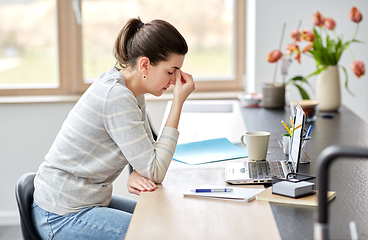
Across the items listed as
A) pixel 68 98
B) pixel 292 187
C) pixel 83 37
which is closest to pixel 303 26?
pixel 83 37

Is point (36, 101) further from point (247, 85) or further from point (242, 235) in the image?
point (242, 235)

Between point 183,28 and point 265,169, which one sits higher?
point 183,28

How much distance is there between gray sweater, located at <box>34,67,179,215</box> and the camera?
45.8 inches

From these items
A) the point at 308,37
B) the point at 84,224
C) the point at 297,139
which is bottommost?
the point at 84,224

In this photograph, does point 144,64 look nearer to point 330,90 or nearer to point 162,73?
point 162,73

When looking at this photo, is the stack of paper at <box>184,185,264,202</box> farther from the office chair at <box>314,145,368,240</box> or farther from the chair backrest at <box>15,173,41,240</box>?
the chair backrest at <box>15,173,41,240</box>

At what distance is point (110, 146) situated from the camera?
49.2 inches

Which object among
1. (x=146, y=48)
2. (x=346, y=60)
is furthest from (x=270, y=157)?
(x=346, y=60)

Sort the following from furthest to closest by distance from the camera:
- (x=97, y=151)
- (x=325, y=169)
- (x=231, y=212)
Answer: (x=97, y=151) → (x=231, y=212) → (x=325, y=169)

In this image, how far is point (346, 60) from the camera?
2943mm

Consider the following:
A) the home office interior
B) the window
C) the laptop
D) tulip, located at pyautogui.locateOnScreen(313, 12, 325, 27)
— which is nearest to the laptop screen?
the laptop

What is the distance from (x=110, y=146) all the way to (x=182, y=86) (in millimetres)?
306

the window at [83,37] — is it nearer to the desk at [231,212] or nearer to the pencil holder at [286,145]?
the pencil holder at [286,145]

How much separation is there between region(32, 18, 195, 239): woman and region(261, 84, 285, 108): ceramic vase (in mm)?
1146
